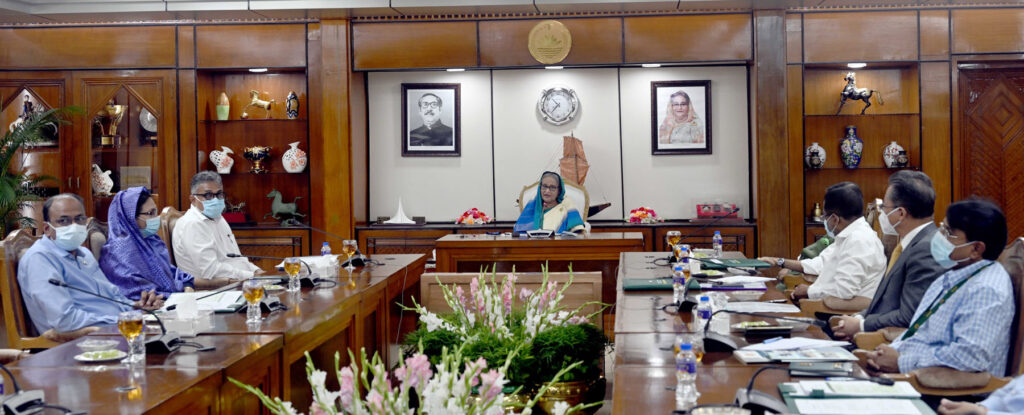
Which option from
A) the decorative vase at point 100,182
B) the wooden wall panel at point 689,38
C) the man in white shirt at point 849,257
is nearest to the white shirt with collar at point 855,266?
the man in white shirt at point 849,257

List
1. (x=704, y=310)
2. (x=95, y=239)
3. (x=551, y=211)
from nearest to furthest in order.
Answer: (x=704, y=310)
(x=95, y=239)
(x=551, y=211)

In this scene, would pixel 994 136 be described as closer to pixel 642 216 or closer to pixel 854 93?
pixel 854 93

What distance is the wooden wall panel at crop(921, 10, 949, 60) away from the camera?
24.7 feet

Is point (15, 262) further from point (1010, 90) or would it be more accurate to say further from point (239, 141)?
point (1010, 90)

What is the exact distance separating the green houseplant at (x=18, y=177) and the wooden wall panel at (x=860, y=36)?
6.01 metres

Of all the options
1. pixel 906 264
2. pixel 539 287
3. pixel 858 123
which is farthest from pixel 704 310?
pixel 858 123

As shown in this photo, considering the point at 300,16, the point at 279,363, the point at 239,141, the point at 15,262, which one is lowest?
the point at 279,363

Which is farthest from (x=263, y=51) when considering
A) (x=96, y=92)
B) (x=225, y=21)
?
(x=96, y=92)

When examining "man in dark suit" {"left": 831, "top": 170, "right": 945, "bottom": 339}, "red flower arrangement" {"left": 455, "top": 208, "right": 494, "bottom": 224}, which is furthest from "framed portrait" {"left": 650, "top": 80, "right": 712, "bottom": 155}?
"man in dark suit" {"left": 831, "top": 170, "right": 945, "bottom": 339}

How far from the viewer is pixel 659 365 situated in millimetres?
2633

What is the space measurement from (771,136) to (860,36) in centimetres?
106

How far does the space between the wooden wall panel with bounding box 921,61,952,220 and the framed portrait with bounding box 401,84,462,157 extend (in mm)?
3828

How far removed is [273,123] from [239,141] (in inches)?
Result: 13.7

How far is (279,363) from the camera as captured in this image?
322 centimetres
